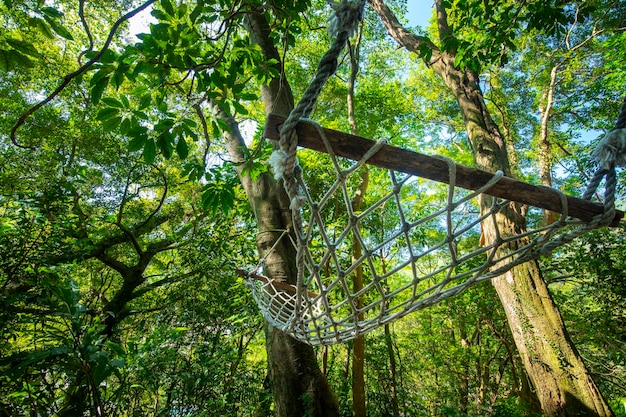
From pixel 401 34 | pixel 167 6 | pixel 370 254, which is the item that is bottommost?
pixel 370 254

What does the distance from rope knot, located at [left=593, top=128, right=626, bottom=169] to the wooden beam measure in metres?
0.16

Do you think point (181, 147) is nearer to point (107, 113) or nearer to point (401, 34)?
Answer: point (107, 113)

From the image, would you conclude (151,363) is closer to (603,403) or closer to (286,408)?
(286,408)

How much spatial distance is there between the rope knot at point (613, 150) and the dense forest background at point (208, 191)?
0.83 m

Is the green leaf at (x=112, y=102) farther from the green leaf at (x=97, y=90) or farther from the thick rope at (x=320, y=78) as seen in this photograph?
the thick rope at (x=320, y=78)

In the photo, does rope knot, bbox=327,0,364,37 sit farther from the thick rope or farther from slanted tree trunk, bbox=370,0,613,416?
slanted tree trunk, bbox=370,0,613,416

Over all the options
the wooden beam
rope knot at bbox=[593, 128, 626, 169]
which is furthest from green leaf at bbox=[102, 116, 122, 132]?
rope knot at bbox=[593, 128, 626, 169]

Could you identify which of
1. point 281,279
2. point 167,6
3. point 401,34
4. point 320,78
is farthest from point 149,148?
point 401,34

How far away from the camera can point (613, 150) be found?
684 mm

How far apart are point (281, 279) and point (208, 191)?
78cm

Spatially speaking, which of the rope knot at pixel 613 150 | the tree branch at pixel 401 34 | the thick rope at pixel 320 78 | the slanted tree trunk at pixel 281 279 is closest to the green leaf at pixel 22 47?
the slanted tree trunk at pixel 281 279

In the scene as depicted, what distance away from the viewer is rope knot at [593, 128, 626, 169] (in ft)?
2.23

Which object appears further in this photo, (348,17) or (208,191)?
(208,191)

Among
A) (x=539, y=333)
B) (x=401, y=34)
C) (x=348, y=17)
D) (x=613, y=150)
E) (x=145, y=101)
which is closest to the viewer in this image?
(x=348, y=17)
